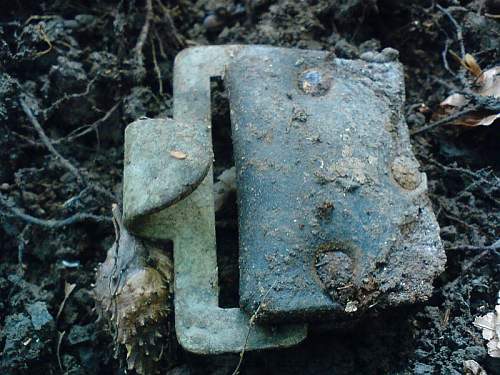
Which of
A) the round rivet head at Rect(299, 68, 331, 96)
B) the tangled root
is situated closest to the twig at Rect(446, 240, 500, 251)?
the round rivet head at Rect(299, 68, 331, 96)

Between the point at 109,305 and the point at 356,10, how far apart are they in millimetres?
1152

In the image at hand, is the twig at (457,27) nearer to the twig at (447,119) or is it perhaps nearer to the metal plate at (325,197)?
the twig at (447,119)

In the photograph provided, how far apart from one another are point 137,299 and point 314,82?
2.29ft

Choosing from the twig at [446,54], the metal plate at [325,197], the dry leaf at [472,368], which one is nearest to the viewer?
the metal plate at [325,197]

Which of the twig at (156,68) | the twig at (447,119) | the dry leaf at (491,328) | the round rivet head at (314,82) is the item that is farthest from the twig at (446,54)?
the twig at (156,68)

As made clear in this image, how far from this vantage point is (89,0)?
2252mm

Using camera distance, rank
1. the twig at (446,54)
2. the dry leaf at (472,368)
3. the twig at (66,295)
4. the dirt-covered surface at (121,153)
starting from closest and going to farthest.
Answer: the dry leaf at (472,368) → the dirt-covered surface at (121,153) → the twig at (66,295) → the twig at (446,54)

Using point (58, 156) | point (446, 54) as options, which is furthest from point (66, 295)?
point (446, 54)

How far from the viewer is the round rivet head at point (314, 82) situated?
68.5 inches

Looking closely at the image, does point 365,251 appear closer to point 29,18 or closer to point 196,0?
point 196,0

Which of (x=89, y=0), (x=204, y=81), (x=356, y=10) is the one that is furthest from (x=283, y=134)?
(x=89, y=0)

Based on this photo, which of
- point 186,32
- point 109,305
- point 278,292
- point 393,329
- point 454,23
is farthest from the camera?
point 186,32

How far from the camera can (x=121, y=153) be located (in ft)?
6.78

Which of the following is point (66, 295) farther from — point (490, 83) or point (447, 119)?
point (490, 83)
